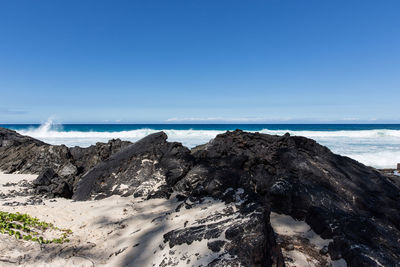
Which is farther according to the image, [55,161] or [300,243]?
[55,161]

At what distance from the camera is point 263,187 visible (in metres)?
4.83

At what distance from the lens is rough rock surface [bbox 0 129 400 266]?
9.28 ft

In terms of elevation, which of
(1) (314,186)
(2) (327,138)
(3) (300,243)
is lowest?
(2) (327,138)

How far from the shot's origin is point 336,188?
4.96 metres

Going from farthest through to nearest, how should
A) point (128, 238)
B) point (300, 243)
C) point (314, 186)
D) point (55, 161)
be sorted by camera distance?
point (55, 161)
point (314, 186)
point (128, 238)
point (300, 243)

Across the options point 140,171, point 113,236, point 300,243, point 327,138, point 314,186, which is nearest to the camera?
point 300,243

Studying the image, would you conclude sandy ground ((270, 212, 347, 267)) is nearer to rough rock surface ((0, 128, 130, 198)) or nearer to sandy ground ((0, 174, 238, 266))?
sandy ground ((0, 174, 238, 266))

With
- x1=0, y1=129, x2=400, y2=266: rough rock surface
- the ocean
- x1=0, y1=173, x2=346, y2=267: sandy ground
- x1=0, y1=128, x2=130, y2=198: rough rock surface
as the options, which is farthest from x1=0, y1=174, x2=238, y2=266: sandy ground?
the ocean

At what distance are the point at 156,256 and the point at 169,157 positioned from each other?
365cm

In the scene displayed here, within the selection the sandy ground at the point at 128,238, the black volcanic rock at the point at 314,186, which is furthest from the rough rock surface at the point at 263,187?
the sandy ground at the point at 128,238

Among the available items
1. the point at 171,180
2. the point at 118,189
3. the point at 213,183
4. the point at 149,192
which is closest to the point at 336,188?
the point at 213,183

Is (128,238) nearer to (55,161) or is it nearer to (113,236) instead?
(113,236)

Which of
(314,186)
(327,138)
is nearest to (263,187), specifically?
(314,186)

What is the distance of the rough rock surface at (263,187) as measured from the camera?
9.28 feet
